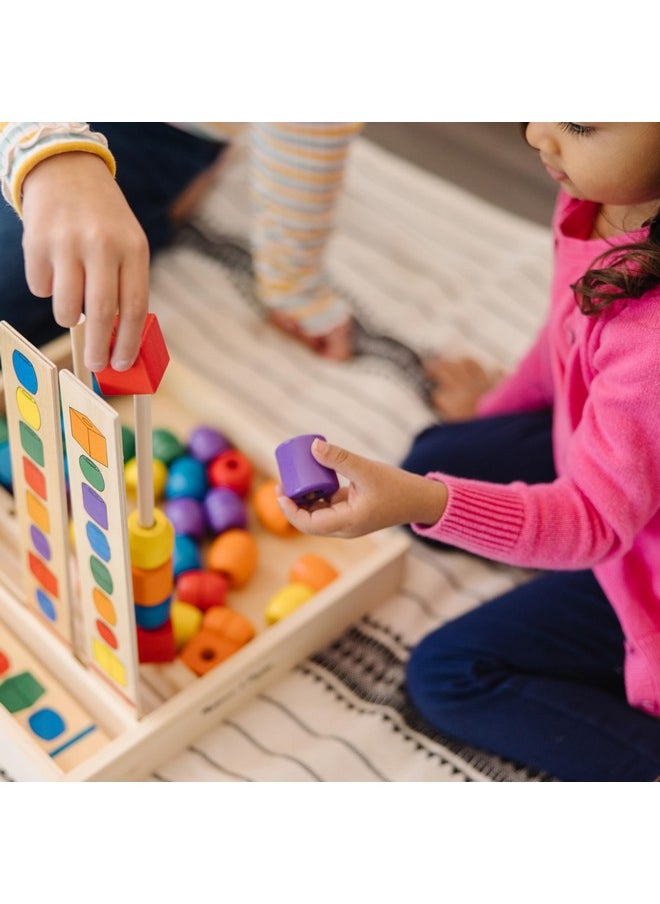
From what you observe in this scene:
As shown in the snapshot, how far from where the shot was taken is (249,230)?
1.27m

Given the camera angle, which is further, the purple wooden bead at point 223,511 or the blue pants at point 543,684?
the purple wooden bead at point 223,511

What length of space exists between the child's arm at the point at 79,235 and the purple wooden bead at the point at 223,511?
38 cm

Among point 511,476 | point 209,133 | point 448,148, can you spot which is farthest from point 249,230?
point 511,476

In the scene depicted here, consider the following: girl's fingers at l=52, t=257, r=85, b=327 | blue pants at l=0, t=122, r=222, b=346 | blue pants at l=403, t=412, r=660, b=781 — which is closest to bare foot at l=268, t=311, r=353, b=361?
blue pants at l=0, t=122, r=222, b=346

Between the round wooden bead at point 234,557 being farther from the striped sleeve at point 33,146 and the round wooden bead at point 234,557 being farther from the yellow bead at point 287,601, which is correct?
the striped sleeve at point 33,146

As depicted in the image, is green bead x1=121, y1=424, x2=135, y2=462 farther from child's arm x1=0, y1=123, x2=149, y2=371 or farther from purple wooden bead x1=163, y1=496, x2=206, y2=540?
child's arm x1=0, y1=123, x2=149, y2=371

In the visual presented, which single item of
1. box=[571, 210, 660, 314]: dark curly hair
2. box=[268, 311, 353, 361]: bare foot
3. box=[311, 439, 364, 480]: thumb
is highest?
box=[571, 210, 660, 314]: dark curly hair

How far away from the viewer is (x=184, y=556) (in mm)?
926

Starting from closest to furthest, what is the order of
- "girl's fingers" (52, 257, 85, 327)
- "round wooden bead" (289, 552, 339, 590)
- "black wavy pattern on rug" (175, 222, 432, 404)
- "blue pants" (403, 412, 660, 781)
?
"girl's fingers" (52, 257, 85, 327)
"blue pants" (403, 412, 660, 781)
"round wooden bead" (289, 552, 339, 590)
"black wavy pattern on rug" (175, 222, 432, 404)

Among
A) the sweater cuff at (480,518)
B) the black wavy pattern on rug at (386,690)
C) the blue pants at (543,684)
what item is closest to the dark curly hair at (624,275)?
the sweater cuff at (480,518)

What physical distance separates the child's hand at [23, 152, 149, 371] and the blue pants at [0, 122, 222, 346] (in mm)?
42

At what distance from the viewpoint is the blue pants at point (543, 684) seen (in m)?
0.81

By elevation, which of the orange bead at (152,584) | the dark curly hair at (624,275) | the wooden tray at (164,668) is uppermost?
the dark curly hair at (624,275)

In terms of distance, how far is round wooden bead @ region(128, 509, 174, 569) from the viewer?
724mm
